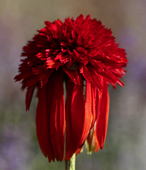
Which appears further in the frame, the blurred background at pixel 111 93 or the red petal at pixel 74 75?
the blurred background at pixel 111 93

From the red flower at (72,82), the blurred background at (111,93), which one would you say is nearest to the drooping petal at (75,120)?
the red flower at (72,82)

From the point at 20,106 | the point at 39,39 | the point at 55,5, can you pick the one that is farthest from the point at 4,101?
the point at 39,39

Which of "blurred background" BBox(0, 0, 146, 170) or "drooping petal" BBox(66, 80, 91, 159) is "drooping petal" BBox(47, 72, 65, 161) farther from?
"blurred background" BBox(0, 0, 146, 170)

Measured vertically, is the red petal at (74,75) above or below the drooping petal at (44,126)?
above

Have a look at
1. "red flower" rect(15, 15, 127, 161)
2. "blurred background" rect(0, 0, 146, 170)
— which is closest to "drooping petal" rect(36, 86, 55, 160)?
"red flower" rect(15, 15, 127, 161)

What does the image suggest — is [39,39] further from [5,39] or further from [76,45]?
[5,39]

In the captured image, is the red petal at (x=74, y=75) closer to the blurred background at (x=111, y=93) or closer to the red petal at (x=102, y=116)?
the red petal at (x=102, y=116)
